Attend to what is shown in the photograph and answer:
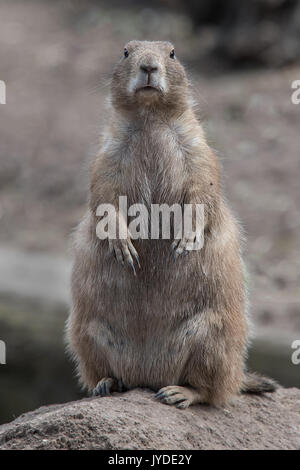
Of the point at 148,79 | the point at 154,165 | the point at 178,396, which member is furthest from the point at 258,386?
the point at 148,79

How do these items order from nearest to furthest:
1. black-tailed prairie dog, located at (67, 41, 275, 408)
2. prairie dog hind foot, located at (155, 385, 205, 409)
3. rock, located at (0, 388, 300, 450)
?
rock, located at (0, 388, 300, 450)
prairie dog hind foot, located at (155, 385, 205, 409)
black-tailed prairie dog, located at (67, 41, 275, 408)

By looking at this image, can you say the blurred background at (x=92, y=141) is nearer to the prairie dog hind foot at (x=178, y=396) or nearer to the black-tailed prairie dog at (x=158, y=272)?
the black-tailed prairie dog at (x=158, y=272)

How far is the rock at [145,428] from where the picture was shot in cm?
539

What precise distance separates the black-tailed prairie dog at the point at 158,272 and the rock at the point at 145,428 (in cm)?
19

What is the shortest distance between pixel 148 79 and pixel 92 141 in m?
4.32

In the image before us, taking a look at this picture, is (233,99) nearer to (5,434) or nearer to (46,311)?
(46,311)

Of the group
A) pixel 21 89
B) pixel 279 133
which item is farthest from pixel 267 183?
pixel 21 89

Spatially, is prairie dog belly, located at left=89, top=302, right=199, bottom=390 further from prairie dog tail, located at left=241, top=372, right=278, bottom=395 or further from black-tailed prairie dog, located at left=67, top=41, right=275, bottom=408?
prairie dog tail, located at left=241, top=372, right=278, bottom=395

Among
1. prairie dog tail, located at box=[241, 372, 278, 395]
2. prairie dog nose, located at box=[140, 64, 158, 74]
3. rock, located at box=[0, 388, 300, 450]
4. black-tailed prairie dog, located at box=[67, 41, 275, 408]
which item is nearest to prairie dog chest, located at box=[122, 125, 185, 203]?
black-tailed prairie dog, located at box=[67, 41, 275, 408]

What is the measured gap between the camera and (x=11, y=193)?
50.7ft

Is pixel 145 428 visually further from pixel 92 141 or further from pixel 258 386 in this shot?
pixel 92 141

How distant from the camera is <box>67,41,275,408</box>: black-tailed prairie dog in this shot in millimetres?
6164
